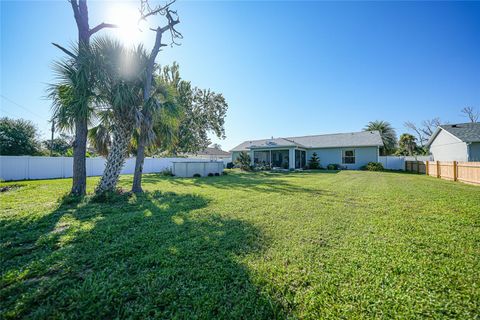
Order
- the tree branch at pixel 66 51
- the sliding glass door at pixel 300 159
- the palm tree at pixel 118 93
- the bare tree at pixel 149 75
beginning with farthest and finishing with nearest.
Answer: the sliding glass door at pixel 300 159, the bare tree at pixel 149 75, the palm tree at pixel 118 93, the tree branch at pixel 66 51

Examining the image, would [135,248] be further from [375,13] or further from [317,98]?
[317,98]

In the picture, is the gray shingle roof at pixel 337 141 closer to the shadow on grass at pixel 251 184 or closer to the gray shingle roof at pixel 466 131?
the gray shingle roof at pixel 466 131

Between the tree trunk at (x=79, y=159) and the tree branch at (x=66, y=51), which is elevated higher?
the tree branch at (x=66, y=51)

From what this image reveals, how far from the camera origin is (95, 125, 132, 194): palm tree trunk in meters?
7.34

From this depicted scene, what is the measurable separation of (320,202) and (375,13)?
10.6m

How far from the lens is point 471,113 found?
3078cm

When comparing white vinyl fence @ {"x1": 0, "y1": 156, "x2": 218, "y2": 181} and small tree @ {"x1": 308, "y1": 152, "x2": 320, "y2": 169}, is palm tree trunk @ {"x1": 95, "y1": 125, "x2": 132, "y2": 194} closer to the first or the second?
white vinyl fence @ {"x1": 0, "y1": 156, "x2": 218, "y2": 181}

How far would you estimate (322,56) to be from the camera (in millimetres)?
13359

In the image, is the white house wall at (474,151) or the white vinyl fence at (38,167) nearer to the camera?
the white vinyl fence at (38,167)

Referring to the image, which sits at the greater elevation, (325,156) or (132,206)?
(325,156)

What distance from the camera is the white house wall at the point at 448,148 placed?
50.4 ft

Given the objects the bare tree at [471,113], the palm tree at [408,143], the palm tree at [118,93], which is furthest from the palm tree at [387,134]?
the palm tree at [118,93]

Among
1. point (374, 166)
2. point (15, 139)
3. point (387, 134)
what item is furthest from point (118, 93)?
point (387, 134)

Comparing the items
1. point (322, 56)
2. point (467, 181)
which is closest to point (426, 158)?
point (467, 181)
